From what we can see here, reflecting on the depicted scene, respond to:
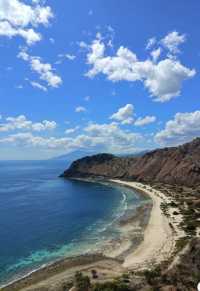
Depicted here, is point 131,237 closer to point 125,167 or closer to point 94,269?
point 94,269

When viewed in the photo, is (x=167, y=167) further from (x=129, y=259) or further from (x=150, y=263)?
(x=150, y=263)

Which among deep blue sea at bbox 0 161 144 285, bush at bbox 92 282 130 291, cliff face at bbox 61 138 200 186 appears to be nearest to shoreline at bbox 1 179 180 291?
deep blue sea at bbox 0 161 144 285

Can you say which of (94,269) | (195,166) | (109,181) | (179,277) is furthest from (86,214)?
(109,181)

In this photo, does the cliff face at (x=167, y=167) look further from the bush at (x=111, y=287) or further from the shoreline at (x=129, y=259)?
the bush at (x=111, y=287)

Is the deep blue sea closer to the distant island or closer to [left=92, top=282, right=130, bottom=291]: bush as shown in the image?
the distant island

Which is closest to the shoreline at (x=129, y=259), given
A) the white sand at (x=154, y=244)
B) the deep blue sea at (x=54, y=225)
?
the white sand at (x=154, y=244)

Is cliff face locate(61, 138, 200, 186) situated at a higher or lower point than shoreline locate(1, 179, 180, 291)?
higher

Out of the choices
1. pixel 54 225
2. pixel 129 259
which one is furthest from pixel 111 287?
pixel 54 225
